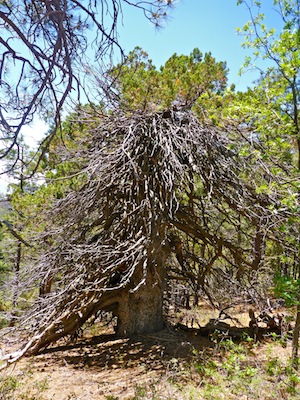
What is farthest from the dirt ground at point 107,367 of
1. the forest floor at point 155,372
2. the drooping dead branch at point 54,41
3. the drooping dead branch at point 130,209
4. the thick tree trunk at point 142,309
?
the drooping dead branch at point 54,41

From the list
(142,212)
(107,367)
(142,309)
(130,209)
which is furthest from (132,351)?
(130,209)

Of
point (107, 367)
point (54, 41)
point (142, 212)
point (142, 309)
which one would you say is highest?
point (54, 41)

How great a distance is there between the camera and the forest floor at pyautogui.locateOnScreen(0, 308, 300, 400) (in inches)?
131

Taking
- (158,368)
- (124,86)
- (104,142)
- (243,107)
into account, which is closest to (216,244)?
(158,368)

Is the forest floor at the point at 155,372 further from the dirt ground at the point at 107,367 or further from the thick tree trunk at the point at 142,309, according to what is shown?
the thick tree trunk at the point at 142,309

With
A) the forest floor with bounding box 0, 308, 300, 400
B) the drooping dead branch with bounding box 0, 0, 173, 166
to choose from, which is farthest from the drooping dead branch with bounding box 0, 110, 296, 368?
the drooping dead branch with bounding box 0, 0, 173, 166

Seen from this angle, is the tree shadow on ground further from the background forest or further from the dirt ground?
the background forest

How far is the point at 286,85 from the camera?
330 cm

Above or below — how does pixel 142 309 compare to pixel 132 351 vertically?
above

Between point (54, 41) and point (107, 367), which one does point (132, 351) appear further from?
point (54, 41)

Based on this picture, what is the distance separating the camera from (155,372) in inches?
168

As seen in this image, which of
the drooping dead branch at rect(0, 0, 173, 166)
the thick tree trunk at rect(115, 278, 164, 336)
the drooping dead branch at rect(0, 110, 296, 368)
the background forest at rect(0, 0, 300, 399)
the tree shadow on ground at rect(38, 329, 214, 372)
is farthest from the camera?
the thick tree trunk at rect(115, 278, 164, 336)

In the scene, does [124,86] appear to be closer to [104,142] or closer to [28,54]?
[104,142]

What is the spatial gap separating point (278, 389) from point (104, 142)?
14.9 ft
